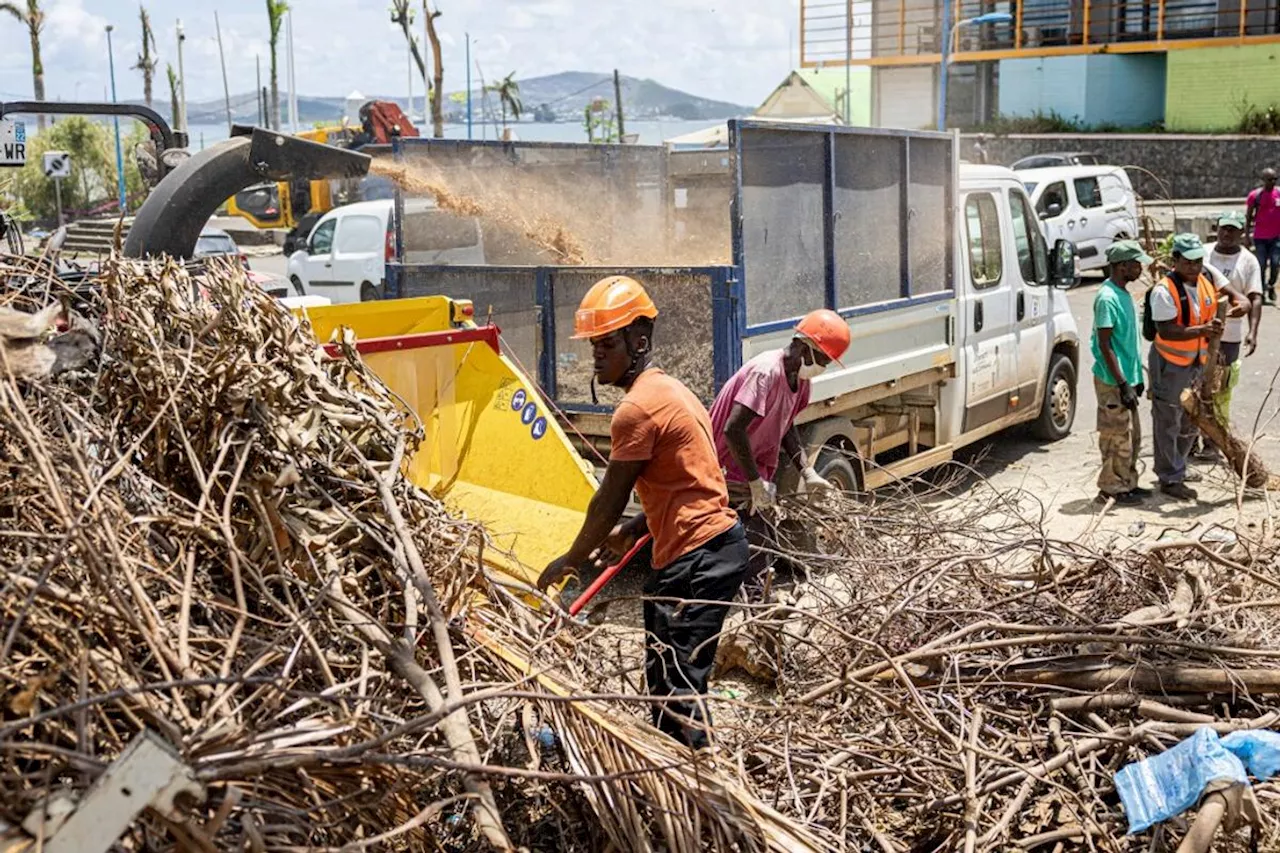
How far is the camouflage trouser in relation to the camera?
8625 mm

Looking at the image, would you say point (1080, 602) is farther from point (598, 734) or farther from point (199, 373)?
point (199, 373)

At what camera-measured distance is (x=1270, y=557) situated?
546 cm

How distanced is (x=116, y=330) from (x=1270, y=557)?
448 centimetres

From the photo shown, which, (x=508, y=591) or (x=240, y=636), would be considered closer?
(x=240, y=636)

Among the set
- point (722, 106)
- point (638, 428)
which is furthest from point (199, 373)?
point (722, 106)

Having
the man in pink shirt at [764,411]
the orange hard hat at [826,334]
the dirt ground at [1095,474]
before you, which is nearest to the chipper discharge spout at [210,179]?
the man in pink shirt at [764,411]

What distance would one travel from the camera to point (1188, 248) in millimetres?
8539

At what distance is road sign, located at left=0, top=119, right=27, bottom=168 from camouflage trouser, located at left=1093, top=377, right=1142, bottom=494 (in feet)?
21.6

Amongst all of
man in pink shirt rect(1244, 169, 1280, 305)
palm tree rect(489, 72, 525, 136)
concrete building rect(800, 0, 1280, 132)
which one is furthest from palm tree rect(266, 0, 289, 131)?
man in pink shirt rect(1244, 169, 1280, 305)

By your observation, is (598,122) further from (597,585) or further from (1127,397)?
(597,585)

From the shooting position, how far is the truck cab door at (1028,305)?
9.56m

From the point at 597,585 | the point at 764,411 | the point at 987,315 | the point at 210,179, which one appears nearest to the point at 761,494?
the point at 764,411

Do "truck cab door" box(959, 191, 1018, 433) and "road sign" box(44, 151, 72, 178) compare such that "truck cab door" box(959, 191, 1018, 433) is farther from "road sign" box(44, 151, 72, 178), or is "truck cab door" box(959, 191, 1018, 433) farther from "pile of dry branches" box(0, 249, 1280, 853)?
"road sign" box(44, 151, 72, 178)

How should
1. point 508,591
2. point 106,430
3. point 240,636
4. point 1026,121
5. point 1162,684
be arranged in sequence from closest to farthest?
point 240,636 → point 106,430 → point 508,591 → point 1162,684 → point 1026,121
